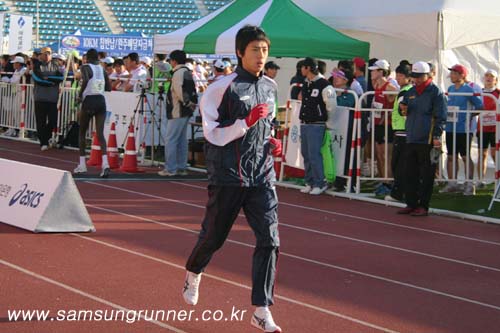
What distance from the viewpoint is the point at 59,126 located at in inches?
805

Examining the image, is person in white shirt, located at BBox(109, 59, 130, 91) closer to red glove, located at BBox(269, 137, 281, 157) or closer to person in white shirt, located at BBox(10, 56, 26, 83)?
person in white shirt, located at BBox(10, 56, 26, 83)

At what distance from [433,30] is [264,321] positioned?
11.5m

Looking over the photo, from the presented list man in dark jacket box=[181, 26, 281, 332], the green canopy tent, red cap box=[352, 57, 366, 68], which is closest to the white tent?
the green canopy tent

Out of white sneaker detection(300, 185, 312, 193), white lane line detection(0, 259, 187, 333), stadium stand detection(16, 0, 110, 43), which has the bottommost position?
white lane line detection(0, 259, 187, 333)

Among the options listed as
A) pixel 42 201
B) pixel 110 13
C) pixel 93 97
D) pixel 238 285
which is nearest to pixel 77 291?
pixel 238 285

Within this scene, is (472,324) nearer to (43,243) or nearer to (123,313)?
(123,313)

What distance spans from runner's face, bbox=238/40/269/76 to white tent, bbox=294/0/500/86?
10881 millimetres

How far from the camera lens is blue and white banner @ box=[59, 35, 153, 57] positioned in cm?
3762

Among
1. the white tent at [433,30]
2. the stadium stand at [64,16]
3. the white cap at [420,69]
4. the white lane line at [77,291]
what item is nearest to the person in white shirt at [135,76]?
the white tent at [433,30]

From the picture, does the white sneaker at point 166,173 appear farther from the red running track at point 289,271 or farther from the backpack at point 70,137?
the backpack at point 70,137

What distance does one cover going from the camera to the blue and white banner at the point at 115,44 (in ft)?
123

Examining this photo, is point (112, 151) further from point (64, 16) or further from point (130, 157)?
point (64, 16)

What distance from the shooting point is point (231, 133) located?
6.07 meters

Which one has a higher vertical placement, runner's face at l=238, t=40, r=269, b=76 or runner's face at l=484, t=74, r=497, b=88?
runner's face at l=484, t=74, r=497, b=88
